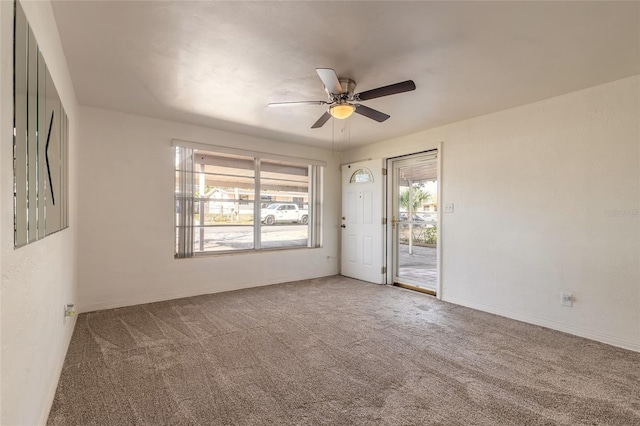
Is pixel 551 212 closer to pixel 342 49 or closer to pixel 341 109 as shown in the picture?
pixel 341 109

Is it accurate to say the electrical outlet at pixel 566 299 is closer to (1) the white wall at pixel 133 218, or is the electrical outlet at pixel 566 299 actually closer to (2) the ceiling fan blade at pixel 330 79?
(2) the ceiling fan blade at pixel 330 79

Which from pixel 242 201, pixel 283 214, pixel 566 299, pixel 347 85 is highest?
pixel 347 85

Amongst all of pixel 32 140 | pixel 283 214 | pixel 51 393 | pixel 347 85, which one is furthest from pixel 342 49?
pixel 283 214

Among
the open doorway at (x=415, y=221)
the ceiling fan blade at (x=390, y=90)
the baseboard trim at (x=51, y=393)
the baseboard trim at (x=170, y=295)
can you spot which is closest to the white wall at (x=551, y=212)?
the open doorway at (x=415, y=221)

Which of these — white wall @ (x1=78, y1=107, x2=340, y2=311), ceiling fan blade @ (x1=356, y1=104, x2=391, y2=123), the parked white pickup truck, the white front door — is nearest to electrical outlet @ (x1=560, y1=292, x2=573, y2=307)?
the white front door

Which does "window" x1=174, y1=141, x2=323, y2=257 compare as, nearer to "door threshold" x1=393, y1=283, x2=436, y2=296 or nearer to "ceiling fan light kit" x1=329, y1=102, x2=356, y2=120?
"door threshold" x1=393, y1=283, x2=436, y2=296

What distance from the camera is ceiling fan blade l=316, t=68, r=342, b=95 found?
2129 millimetres

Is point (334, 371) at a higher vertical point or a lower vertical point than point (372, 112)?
lower

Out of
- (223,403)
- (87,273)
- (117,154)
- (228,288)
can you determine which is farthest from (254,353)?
(117,154)

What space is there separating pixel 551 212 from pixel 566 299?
0.88 m

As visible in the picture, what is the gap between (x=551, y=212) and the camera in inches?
124

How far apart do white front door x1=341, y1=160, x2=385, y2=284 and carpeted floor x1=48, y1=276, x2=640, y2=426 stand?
1670 mm

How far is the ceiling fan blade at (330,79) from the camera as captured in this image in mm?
2129

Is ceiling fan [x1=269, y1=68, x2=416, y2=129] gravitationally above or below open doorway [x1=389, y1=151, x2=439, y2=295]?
above
